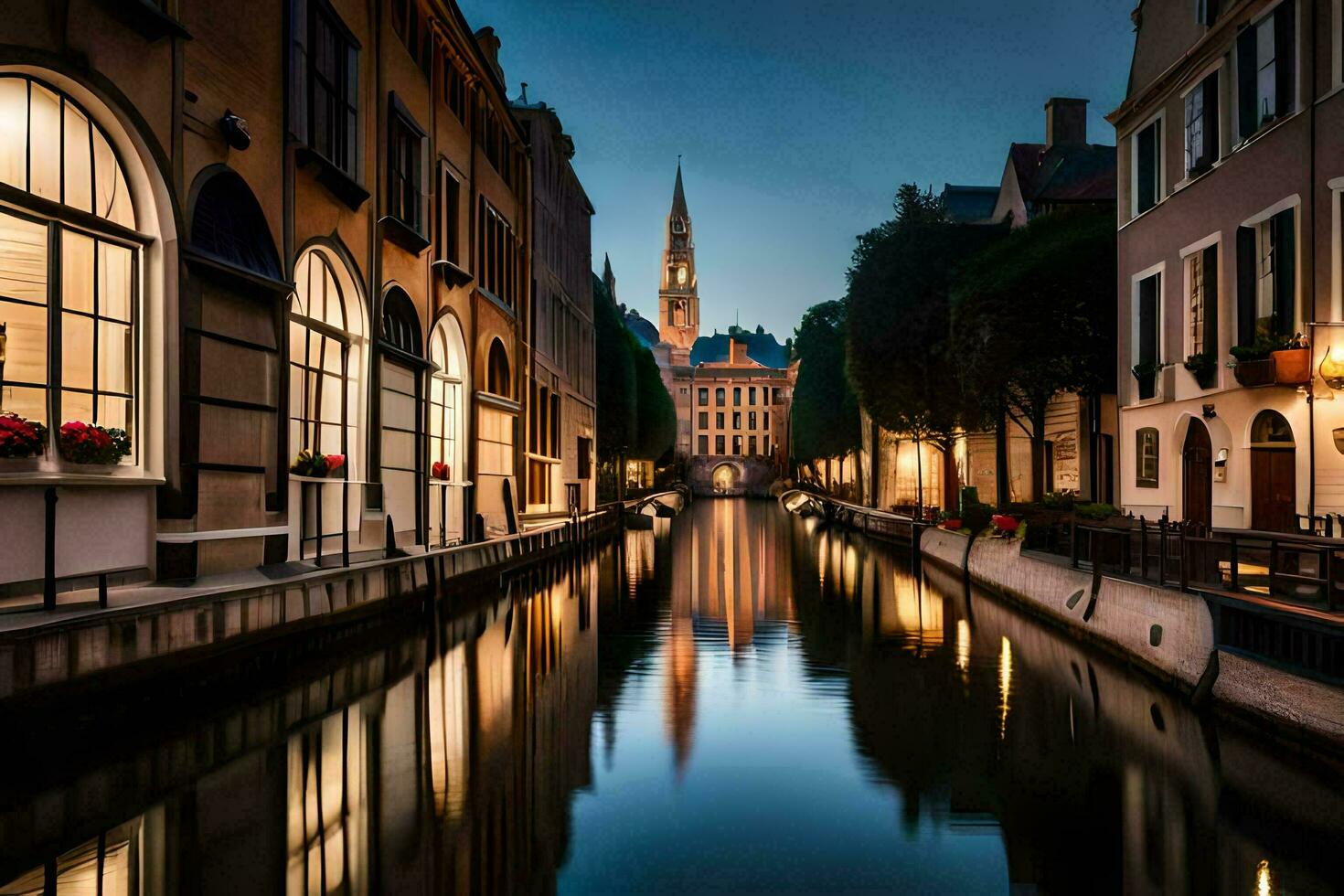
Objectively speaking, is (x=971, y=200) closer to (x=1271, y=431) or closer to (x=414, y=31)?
(x=414, y=31)

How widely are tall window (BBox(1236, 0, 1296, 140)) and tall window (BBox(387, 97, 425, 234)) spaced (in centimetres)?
1425

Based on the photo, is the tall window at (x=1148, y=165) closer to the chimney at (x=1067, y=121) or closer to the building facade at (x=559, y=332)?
the chimney at (x=1067, y=121)

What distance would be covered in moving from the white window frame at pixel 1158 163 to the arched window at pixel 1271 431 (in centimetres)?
571

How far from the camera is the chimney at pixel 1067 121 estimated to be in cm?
3584

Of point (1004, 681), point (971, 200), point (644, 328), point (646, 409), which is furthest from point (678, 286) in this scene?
point (1004, 681)

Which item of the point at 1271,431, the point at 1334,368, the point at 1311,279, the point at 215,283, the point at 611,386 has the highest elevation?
the point at 611,386

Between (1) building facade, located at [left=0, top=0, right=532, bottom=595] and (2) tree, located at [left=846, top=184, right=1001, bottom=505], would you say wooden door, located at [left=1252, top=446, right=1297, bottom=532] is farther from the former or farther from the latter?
(2) tree, located at [left=846, top=184, right=1001, bottom=505]

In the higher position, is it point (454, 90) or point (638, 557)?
point (454, 90)

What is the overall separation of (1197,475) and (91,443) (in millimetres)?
16605

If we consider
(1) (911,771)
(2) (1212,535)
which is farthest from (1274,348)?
(1) (911,771)

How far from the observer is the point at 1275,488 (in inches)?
567

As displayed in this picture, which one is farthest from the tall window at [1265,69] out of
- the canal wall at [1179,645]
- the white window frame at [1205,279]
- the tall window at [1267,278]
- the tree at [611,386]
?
the tree at [611,386]

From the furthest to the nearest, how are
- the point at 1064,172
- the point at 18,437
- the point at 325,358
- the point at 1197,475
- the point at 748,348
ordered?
Result: the point at 748,348 < the point at 1064,172 < the point at 1197,475 < the point at 325,358 < the point at 18,437

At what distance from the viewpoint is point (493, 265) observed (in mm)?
26938
